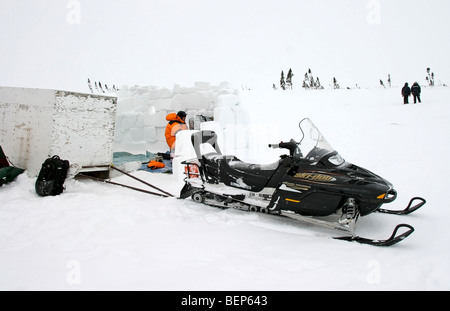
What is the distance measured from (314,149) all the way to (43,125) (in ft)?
13.2

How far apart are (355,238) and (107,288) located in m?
2.15

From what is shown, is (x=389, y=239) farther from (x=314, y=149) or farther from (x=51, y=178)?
(x=51, y=178)

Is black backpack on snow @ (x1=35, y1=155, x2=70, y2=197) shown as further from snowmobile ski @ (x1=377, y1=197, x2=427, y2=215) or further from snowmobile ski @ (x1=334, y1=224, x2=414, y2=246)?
snowmobile ski @ (x1=377, y1=197, x2=427, y2=215)

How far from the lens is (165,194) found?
4.80 m

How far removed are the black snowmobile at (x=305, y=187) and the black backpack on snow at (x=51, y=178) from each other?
1.92 m

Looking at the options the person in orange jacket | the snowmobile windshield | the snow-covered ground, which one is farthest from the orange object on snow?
the snowmobile windshield

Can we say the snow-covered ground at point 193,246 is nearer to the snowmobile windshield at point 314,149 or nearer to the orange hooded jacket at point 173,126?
the snowmobile windshield at point 314,149

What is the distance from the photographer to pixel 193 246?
9.08 feet

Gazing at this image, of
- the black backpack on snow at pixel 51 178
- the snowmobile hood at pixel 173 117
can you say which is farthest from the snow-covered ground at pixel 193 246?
the snowmobile hood at pixel 173 117

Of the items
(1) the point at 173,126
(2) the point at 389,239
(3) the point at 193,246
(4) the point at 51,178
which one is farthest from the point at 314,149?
(1) the point at 173,126

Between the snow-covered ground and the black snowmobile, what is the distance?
16 centimetres

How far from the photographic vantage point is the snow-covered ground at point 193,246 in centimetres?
215

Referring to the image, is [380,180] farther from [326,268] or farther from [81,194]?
[81,194]

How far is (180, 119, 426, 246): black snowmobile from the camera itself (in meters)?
2.92
